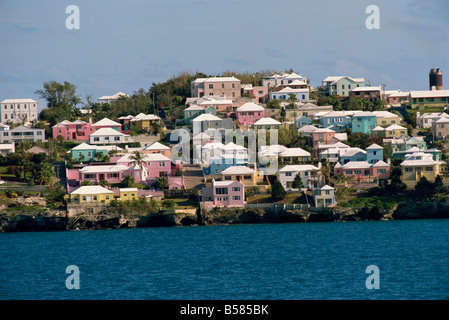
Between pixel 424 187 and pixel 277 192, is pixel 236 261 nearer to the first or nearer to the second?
pixel 277 192

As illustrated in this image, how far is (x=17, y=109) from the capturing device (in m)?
128

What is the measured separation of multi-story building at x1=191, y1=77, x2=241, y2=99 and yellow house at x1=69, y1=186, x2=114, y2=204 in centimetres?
3744

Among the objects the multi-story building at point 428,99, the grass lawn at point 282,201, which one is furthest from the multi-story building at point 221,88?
the grass lawn at point 282,201

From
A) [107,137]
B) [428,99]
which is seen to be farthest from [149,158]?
[428,99]

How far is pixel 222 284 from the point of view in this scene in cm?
4812

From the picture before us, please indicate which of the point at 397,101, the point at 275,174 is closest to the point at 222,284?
the point at 275,174

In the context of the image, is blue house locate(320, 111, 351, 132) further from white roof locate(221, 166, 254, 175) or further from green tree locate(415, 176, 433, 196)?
green tree locate(415, 176, 433, 196)

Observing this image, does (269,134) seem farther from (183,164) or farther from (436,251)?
(436,251)

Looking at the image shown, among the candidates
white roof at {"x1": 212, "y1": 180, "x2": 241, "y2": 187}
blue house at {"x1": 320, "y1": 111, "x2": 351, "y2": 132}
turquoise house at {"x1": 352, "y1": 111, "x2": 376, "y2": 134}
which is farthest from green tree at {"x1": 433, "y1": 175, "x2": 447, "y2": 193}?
blue house at {"x1": 320, "y1": 111, "x2": 351, "y2": 132}

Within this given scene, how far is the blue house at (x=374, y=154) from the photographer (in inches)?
3356

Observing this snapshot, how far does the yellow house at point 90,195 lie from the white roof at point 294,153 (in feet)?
60.3

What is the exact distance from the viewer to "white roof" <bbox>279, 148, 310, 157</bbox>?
86369 mm

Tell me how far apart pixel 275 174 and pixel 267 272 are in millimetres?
31622

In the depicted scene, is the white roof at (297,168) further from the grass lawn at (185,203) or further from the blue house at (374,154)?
the grass lawn at (185,203)
